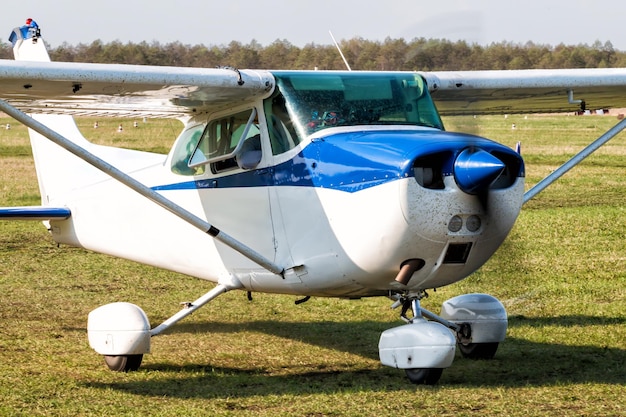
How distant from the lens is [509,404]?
21.6 ft

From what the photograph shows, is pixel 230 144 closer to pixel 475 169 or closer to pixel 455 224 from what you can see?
pixel 455 224

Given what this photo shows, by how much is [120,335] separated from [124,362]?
0.25 meters

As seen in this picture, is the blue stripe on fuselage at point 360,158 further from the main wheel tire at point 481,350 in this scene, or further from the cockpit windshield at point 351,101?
the main wheel tire at point 481,350

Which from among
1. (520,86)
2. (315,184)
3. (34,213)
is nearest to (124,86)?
(315,184)

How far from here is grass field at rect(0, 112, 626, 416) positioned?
6742 mm

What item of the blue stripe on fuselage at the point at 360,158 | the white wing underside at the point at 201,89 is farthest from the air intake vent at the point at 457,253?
the white wing underside at the point at 201,89

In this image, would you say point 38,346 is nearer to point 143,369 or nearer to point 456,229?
point 143,369

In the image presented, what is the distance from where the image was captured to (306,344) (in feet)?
30.1

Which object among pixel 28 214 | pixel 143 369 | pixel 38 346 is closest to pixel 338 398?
pixel 143 369

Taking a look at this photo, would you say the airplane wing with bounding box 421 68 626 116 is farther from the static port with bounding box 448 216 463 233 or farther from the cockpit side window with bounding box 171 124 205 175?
the cockpit side window with bounding box 171 124 205 175

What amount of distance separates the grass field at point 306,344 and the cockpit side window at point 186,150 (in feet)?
5.13

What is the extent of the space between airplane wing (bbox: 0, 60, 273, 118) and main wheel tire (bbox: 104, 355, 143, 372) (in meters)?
2.05

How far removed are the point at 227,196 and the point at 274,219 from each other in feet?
2.03

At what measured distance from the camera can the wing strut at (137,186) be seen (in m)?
6.81
